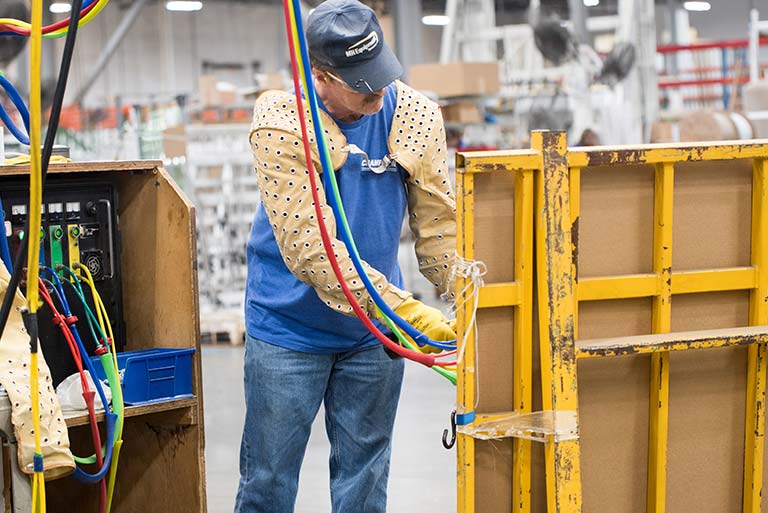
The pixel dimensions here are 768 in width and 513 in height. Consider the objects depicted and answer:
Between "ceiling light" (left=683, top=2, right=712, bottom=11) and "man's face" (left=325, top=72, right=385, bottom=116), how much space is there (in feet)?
56.6

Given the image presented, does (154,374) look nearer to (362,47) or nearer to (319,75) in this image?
(319,75)

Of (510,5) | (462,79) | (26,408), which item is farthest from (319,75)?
(510,5)

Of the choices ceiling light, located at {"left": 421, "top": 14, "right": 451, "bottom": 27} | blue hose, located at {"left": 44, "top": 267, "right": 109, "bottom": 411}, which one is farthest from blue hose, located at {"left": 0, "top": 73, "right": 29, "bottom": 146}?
ceiling light, located at {"left": 421, "top": 14, "right": 451, "bottom": 27}

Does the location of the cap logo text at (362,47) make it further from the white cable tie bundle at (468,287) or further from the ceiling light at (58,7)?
the ceiling light at (58,7)

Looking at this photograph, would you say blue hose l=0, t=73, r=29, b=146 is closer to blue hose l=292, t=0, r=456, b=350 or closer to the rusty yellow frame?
blue hose l=292, t=0, r=456, b=350

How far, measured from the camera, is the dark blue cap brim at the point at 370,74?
1.93 meters

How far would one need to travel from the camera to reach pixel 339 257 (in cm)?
191

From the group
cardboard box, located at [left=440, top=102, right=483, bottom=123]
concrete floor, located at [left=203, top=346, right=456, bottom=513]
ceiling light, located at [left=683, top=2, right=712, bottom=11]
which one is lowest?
concrete floor, located at [left=203, top=346, right=456, bottom=513]

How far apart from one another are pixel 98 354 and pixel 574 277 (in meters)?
1.19

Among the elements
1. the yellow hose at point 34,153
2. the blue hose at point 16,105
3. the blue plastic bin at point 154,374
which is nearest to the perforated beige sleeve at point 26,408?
the blue plastic bin at point 154,374

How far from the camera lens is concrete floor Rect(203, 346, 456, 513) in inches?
144

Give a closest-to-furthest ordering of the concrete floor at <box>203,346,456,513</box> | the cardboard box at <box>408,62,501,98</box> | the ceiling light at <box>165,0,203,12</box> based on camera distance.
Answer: the concrete floor at <box>203,346,456,513</box> → the cardboard box at <box>408,62,501,98</box> → the ceiling light at <box>165,0,203,12</box>

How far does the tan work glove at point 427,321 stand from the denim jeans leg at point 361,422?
1.24 ft

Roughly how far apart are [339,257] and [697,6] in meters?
17.6
